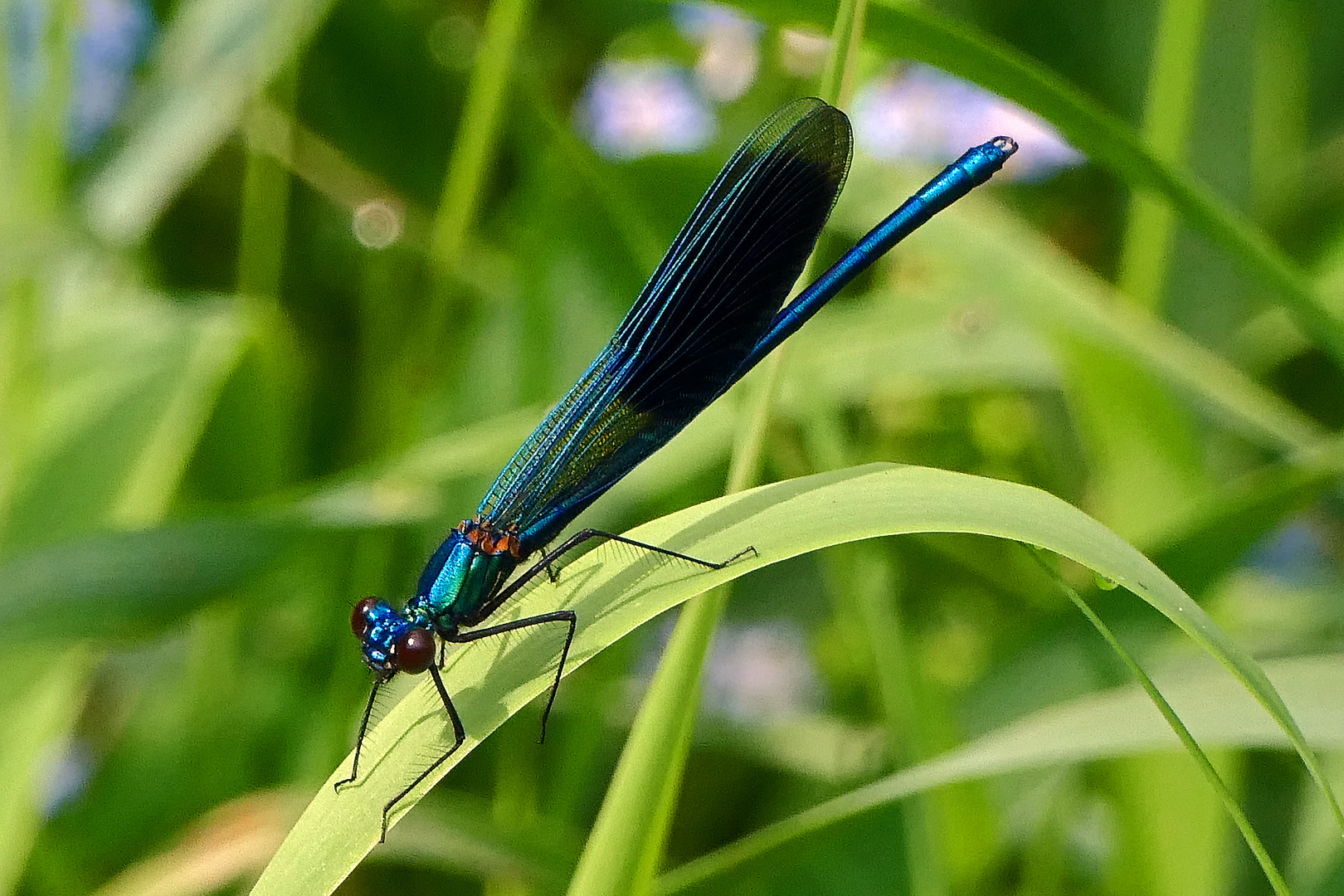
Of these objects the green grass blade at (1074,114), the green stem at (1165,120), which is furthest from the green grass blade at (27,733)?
the green stem at (1165,120)

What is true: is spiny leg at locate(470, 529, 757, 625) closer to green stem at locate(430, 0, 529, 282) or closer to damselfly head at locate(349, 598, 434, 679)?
damselfly head at locate(349, 598, 434, 679)

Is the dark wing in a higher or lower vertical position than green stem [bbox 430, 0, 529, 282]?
lower

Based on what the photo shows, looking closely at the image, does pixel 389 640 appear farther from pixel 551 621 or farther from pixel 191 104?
pixel 191 104

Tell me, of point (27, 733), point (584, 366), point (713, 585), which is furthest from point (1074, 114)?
point (27, 733)

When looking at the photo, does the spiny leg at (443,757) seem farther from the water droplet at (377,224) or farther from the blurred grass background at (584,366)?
the water droplet at (377,224)

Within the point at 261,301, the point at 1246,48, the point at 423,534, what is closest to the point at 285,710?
the point at 423,534

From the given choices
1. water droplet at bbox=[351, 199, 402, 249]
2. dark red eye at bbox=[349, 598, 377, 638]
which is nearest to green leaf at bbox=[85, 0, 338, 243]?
water droplet at bbox=[351, 199, 402, 249]

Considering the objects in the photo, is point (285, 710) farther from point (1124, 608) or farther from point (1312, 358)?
point (1312, 358)
